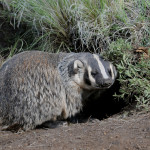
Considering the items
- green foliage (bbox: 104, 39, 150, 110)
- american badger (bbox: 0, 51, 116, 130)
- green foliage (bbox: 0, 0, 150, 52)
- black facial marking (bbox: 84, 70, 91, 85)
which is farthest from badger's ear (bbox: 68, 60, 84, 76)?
green foliage (bbox: 0, 0, 150, 52)

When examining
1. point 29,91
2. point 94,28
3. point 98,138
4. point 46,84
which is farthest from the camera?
point 94,28

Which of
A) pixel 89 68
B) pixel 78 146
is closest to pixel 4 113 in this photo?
pixel 89 68

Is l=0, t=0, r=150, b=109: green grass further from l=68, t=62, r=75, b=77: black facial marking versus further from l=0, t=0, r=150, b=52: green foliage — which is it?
l=68, t=62, r=75, b=77: black facial marking

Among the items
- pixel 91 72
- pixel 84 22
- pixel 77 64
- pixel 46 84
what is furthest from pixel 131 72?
pixel 84 22

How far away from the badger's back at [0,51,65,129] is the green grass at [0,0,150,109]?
868 millimetres

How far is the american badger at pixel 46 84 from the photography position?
370 centimetres

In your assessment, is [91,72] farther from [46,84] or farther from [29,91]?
[29,91]

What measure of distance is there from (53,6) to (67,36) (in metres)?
0.53

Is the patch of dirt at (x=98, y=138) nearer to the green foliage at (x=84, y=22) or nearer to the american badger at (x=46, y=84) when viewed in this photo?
the american badger at (x=46, y=84)

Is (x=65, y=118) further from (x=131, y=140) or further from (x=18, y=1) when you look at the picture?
(x=18, y=1)

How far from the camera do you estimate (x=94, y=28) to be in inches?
179

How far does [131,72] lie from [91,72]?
0.50 metres

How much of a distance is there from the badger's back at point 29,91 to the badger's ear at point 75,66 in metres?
0.18

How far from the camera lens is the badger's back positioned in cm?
368
